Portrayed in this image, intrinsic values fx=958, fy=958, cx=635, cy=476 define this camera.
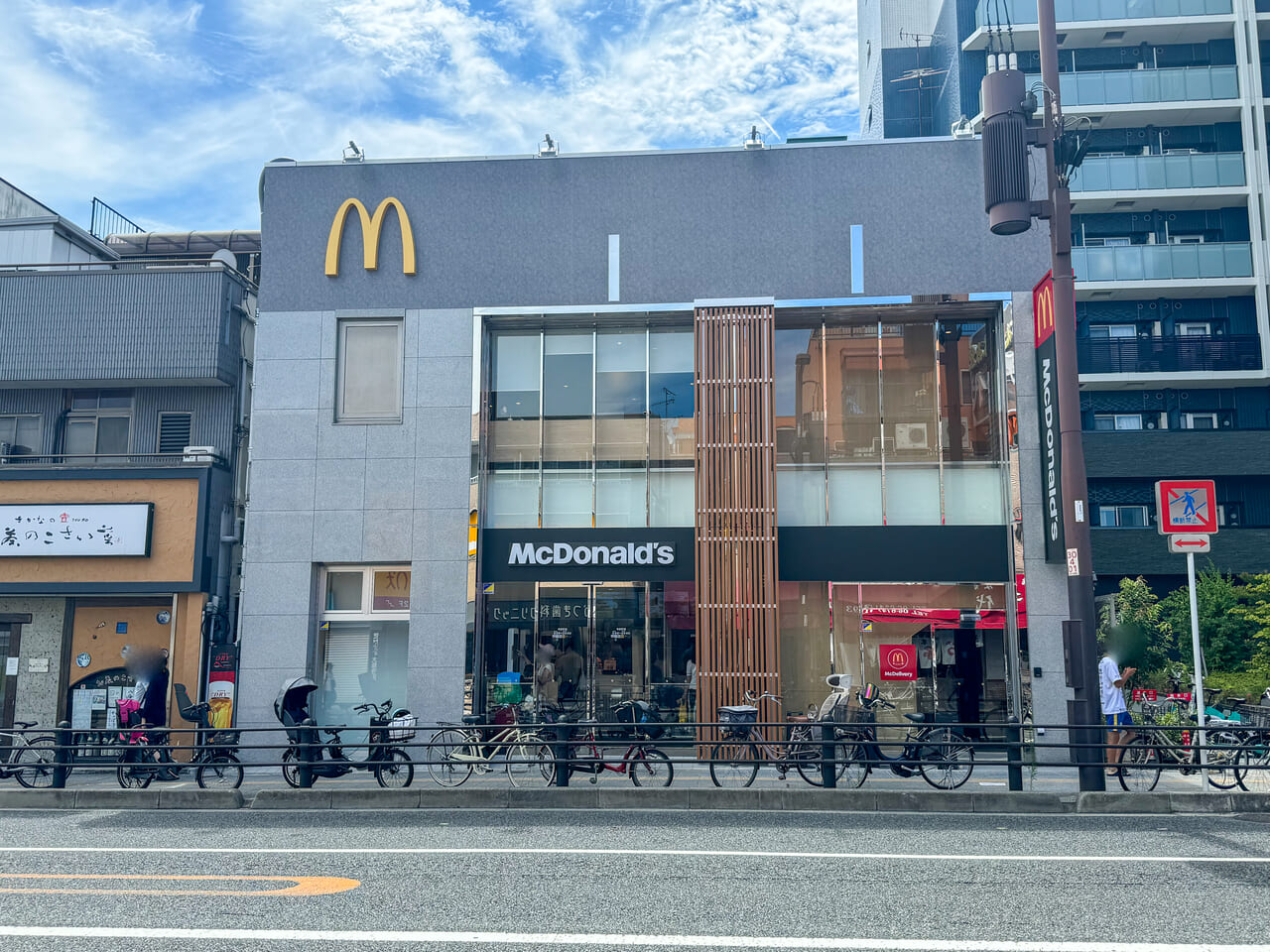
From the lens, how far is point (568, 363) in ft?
56.8

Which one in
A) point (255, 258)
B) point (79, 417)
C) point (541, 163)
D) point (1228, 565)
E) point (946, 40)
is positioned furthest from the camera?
point (946, 40)

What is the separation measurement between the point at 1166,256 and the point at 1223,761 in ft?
88.4

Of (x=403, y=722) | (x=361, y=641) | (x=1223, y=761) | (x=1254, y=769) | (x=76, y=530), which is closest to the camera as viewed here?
(x=1254, y=769)

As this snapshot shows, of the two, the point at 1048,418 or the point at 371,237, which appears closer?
the point at 1048,418

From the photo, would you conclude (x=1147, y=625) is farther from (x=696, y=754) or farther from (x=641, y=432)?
(x=641, y=432)

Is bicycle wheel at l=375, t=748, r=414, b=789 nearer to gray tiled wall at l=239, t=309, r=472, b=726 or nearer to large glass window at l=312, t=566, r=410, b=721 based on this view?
gray tiled wall at l=239, t=309, r=472, b=726

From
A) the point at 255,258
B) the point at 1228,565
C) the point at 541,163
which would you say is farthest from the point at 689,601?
the point at 1228,565

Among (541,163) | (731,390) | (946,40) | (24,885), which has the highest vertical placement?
(946,40)

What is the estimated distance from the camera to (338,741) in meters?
14.6

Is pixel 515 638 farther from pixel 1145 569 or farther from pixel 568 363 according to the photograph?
pixel 1145 569

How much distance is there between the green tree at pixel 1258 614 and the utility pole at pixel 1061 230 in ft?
37.3

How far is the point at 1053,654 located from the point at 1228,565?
21.3 meters

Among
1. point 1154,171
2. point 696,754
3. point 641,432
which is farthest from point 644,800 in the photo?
point 1154,171

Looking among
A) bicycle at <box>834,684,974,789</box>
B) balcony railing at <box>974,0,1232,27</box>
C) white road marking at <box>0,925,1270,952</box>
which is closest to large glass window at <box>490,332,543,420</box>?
bicycle at <box>834,684,974,789</box>
